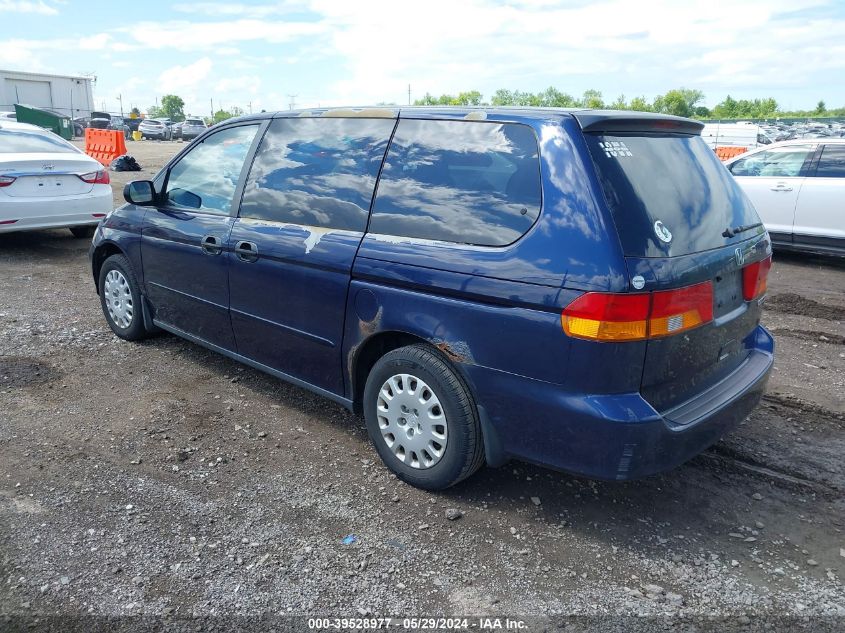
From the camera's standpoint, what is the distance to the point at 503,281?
2883 millimetres

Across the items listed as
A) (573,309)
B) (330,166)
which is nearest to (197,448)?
(330,166)

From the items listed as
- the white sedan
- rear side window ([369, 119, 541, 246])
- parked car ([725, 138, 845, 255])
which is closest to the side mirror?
rear side window ([369, 119, 541, 246])

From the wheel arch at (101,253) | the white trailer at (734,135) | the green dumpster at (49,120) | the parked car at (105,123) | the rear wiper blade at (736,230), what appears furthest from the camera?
the parked car at (105,123)

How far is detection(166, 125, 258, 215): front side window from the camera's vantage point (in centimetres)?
433

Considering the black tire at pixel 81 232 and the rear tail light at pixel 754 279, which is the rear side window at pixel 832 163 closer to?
the rear tail light at pixel 754 279

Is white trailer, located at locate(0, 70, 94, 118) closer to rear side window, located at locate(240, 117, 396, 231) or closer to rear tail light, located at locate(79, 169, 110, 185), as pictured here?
rear tail light, located at locate(79, 169, 110, 185)

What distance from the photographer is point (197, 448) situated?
389 centimetres

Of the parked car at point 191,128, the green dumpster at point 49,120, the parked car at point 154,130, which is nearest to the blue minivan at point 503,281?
the green dumpster at point 49,120

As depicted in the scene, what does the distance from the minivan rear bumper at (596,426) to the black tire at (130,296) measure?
327 cm

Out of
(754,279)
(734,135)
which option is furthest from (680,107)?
(754,279)

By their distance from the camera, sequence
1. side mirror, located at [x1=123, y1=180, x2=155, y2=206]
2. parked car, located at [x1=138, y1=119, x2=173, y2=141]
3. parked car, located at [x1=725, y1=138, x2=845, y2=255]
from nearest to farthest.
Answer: side mirror, located at [x1=123, y1=180, x2=155, y2=206]
parked car, located at [x1=725, y1=138, x2=845, y2=255]
parked car, located at [x1=138, y1=119, x2=173, y2=141]

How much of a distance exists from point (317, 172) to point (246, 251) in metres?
0.66

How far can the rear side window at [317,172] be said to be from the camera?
3569 mm

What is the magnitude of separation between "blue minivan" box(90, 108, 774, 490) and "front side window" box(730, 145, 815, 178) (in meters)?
6.47
